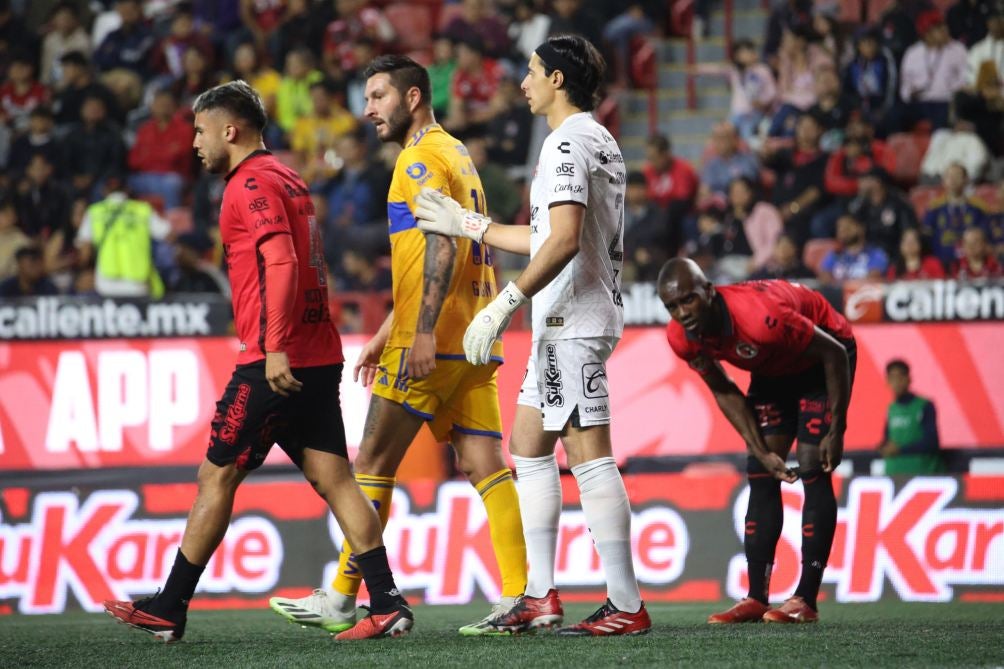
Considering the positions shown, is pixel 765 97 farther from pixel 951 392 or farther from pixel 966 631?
pixel 966 631

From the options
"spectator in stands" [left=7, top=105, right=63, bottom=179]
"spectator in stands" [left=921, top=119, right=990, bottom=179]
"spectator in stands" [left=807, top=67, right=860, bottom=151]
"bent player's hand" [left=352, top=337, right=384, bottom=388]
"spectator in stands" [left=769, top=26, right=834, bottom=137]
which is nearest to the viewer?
"bent player's hand" [left=352, top=337, right=384, bottom=388]

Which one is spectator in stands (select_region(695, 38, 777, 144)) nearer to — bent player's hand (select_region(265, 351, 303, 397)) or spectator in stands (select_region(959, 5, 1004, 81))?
spectator in stands (select_region(959, 5, 1004, 81))

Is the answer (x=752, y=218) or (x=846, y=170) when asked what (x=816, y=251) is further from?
(x=846, y=170)

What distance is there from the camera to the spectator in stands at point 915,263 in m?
13.0

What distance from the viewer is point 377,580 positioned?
Answer: 19.4 feet

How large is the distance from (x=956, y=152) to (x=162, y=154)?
350 inches

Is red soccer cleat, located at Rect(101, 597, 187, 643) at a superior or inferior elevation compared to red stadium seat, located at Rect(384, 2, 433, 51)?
inferior

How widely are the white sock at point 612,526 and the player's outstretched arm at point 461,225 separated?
932 mm

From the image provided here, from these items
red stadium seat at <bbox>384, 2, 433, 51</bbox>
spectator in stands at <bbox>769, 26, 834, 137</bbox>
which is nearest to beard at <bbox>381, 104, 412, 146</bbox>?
spectator in stands at <bbox>769, 26, 834, 137</bbox>

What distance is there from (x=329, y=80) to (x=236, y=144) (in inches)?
448

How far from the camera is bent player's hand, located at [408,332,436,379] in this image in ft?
19.6

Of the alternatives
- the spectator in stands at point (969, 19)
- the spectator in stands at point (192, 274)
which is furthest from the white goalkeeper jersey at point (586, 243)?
the spectator in stands at point (969, 19)

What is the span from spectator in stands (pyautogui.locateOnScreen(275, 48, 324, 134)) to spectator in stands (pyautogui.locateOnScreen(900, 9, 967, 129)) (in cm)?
679

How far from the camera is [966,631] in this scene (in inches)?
240
